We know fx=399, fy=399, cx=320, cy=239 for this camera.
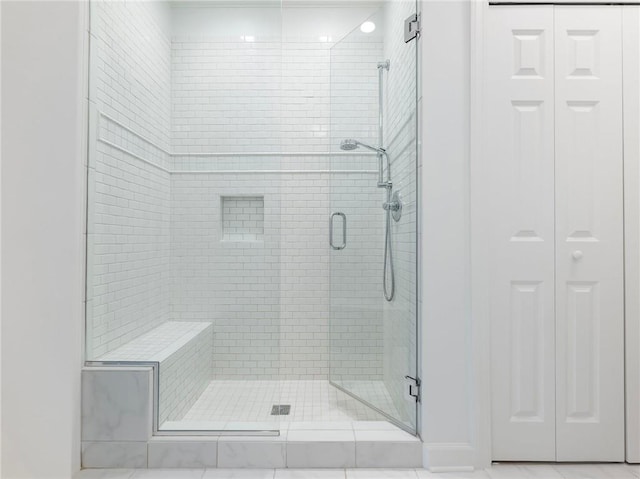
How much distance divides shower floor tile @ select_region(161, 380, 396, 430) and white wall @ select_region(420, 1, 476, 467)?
0.39m

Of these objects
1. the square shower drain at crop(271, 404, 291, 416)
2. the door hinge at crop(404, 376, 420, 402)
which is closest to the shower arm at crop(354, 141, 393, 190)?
the door hinge at crop(404, 376, 420, 402)

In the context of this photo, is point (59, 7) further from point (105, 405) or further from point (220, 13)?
point (105, 405)

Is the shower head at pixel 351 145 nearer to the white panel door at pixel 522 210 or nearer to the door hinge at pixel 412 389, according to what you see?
the white panel door at pixel 522 210

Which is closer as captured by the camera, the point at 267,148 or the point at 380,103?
the point at 267,148

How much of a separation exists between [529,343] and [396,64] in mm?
1532

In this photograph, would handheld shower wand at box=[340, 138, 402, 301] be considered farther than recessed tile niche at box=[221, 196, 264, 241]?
Yes

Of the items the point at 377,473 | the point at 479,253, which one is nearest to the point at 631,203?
the point at 479,253

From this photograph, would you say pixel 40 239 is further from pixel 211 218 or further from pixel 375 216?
pixel 375 216

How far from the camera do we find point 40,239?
1696 mm

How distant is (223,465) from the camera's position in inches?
68.9

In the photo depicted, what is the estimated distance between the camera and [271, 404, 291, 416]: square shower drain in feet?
6.15

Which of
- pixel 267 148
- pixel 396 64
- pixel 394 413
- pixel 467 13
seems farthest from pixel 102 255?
pixel 467 13

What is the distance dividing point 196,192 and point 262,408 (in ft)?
3.63

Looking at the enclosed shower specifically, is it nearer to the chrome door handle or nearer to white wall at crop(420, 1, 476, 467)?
white wall at crop(420, 1, 476, 467)
